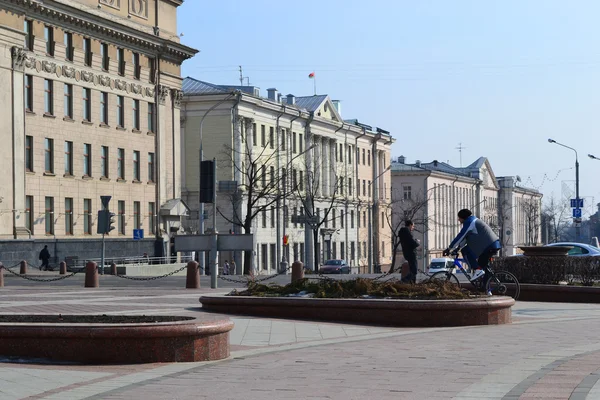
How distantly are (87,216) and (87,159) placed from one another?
10.3 ft

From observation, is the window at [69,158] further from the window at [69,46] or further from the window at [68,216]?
the window at [69,46]

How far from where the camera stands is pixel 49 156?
60.6 m

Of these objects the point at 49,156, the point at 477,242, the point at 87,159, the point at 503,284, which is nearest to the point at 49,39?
the point at 49,156

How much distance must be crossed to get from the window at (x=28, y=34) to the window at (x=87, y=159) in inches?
297

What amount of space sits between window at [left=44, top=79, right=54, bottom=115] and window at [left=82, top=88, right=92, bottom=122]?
331cm

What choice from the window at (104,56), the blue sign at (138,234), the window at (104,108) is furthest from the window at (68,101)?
the blue sign at (138,234)

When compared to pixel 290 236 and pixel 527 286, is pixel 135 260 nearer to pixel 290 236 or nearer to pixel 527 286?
pixel 290 236

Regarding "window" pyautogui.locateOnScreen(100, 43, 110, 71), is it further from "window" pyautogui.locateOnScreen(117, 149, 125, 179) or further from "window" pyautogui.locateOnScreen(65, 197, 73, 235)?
"window" pyautogui.locateOnScreen(65, 197, 73, 235)

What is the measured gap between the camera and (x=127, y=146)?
67.9 m

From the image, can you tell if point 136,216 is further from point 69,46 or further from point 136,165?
point 69,46

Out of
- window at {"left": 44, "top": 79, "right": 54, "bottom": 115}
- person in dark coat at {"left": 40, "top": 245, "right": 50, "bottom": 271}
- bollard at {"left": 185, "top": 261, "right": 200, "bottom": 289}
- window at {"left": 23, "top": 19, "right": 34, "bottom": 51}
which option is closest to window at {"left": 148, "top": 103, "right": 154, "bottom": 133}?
window at {"left": 44, "top": 79, "right": 54, "bottom": 115}

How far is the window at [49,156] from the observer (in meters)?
60.1

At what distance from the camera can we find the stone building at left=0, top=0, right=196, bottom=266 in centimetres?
5656

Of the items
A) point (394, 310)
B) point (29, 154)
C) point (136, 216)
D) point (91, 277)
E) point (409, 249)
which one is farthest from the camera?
point (136, 216)
